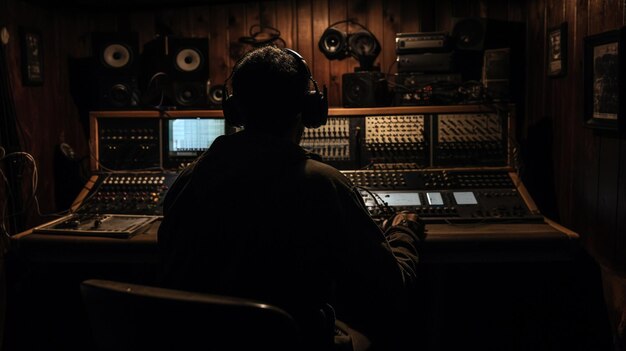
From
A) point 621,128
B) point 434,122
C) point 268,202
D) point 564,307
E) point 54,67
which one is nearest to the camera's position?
point 268,202

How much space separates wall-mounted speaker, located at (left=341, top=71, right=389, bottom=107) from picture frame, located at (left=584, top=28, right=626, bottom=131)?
910 millimetres

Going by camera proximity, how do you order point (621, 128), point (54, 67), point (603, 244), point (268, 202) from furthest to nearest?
point (54, 67) → point (603, 244) → point (621, 128) → point (268, 202)

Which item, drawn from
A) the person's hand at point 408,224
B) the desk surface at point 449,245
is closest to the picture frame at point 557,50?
the desk surface at point 449,245

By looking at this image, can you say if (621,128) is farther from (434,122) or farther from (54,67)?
(54,67)

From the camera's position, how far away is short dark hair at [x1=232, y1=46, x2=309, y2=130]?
1.57 meters

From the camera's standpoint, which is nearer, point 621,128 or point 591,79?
point 621,128

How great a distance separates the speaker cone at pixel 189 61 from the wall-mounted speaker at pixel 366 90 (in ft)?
2.42

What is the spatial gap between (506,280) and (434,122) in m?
0.79

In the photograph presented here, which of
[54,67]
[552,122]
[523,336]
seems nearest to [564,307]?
[523,336]

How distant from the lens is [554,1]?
116 inches

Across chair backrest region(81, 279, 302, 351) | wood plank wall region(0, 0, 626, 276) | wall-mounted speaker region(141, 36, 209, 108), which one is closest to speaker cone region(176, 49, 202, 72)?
wall-mounted speaker region(141, 36, 209, 108)

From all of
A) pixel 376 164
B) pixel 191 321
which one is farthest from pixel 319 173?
pixel 376 164

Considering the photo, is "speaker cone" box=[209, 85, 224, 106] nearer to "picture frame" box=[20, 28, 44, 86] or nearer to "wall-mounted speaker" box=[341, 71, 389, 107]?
"wall-mounted speaker" box=[341, 71, 389, 107]

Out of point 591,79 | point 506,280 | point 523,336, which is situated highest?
point 591,79
